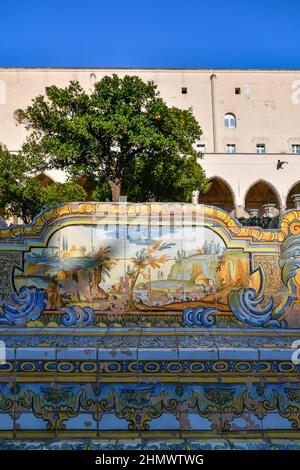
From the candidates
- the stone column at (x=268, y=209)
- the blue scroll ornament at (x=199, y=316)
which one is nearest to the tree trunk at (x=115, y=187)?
the stone column at (x=268, y=209)

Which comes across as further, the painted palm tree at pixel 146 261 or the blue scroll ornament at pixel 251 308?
the painted palm tree at pixel 146 261

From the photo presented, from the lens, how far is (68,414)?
2.81m

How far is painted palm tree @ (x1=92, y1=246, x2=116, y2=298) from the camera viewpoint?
3.89 m

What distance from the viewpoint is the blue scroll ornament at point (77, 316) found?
12.4ft

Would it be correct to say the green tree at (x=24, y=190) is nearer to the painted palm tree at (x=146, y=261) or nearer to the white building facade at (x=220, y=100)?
the painted palm tree at (x=146, y=261)

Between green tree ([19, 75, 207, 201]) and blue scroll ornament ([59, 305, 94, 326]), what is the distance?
9.56 meters

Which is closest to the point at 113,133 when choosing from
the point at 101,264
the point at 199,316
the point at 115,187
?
the point at 115,187

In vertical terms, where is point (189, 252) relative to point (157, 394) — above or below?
above

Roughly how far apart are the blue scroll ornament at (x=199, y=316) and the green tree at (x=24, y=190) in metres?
11.3

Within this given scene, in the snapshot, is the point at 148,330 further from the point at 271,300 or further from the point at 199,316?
the point at 271,300

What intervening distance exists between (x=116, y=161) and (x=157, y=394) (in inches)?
465
